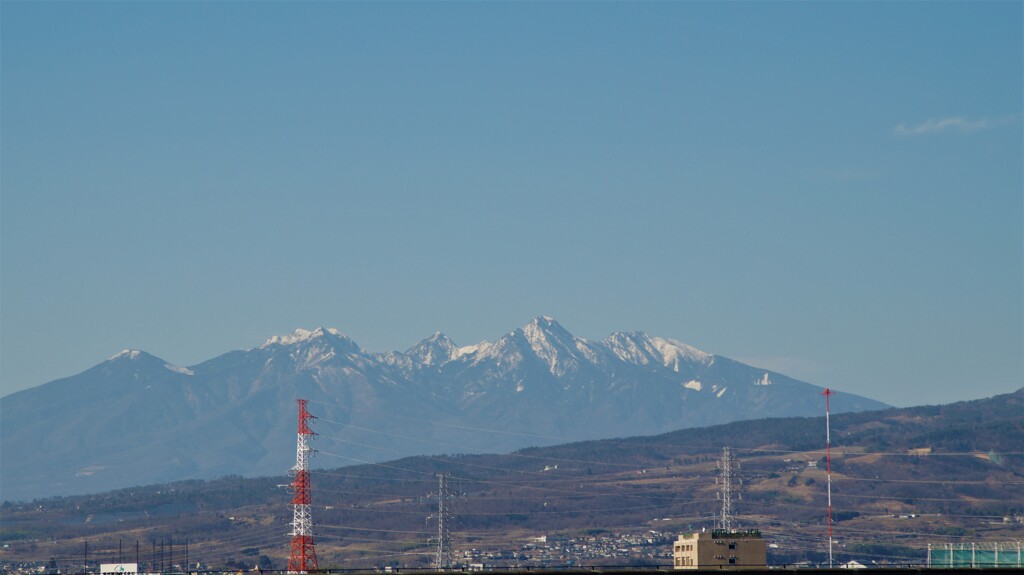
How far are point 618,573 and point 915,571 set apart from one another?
2958 cm

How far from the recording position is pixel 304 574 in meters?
192

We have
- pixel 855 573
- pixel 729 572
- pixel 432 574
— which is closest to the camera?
pixel 855 573

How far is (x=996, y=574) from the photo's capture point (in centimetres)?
16338

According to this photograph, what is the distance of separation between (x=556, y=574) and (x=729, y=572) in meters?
17.2

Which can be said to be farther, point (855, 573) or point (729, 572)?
point (729, 572)

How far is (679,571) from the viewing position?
164375 millimetres

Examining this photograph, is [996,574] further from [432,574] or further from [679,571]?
[432,574]

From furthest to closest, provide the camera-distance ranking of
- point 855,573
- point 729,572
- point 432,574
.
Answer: point 432,574
point 729,572
point 855,573

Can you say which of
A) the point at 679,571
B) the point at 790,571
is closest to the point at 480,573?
the point at 679,571

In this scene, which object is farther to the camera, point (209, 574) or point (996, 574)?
point (209, 574)

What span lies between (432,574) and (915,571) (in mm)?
52031

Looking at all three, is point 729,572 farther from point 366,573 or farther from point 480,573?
point 366,573

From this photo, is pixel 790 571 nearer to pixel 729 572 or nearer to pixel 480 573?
pixel 729 572

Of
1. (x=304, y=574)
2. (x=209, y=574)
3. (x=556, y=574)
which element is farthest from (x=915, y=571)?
(x=209, y=574)
